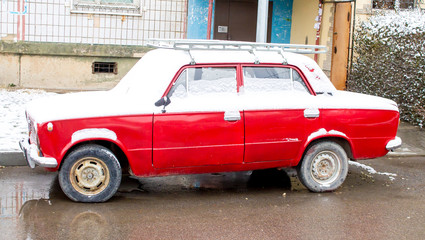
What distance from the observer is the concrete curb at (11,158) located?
7.21 m

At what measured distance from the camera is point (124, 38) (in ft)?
42.7

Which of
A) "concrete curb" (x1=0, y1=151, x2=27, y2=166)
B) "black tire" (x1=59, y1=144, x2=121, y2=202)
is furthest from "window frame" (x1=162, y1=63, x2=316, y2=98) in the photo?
"concrete curb" (x1=0, y1=151, x2=27, y2=166)

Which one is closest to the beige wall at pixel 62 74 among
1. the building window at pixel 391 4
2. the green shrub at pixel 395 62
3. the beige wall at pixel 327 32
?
the beige wall at pixel 327 32

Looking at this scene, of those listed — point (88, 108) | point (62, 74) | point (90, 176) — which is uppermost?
point (62, 74)

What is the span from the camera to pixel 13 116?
9.50 meters

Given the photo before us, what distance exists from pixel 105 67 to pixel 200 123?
25.2 feet

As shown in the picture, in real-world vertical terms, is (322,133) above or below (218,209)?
above

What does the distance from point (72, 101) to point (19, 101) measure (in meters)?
5.41

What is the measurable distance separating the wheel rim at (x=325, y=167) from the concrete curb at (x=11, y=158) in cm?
390

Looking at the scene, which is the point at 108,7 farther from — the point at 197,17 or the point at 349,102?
the point at 349,102

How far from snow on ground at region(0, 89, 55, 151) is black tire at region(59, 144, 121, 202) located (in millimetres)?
2068

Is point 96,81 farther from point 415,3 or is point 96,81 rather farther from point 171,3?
point 415,3

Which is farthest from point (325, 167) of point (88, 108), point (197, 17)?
point (197, 17)

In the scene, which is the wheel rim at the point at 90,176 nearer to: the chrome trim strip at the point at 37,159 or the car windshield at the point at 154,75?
the chrome trim strip at the point at 37,159
